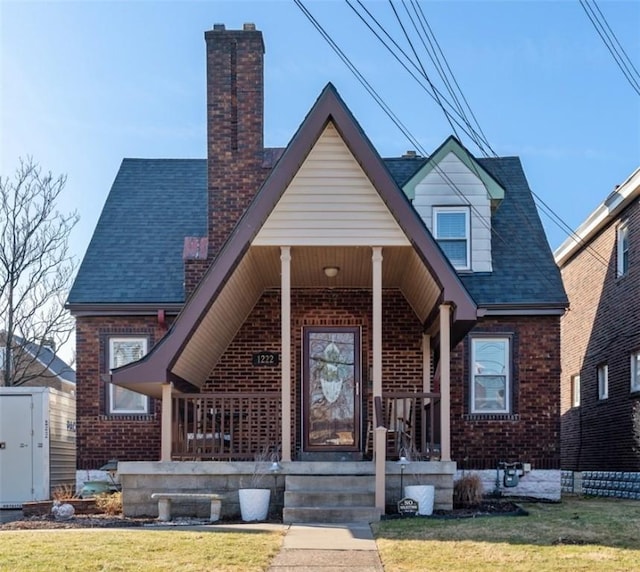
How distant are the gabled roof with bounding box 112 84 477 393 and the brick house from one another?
0.24m

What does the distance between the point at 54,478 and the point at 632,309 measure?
1141 centimetres

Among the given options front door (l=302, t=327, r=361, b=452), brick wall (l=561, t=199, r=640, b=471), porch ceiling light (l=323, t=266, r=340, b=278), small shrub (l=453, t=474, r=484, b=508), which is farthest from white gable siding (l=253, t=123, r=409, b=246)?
brick wall (l=561, t=199, r=640, b=471)

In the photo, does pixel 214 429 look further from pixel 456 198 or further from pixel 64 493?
pixel 456 198

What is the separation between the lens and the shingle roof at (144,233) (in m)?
14.6

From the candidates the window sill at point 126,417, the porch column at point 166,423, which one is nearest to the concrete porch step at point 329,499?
the porch column at point 166,423

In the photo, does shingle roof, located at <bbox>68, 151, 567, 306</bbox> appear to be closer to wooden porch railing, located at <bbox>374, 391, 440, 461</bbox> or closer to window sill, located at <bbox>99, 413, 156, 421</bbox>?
window sill, located at <bbox>99, 413, 156, 421</bbox>

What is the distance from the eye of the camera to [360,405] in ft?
44.7

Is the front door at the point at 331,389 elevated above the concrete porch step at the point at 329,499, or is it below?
above

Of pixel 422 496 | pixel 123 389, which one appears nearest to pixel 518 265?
pixel 422 496

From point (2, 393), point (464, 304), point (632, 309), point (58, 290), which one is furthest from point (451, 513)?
point (58, 290)

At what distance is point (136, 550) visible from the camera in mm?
7645

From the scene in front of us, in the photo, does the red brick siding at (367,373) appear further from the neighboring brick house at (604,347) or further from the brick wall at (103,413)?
the neighboring brick house at (604,347)

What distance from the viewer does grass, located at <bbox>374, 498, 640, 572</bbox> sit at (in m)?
7.07

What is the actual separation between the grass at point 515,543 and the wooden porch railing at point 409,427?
75.3 inches
